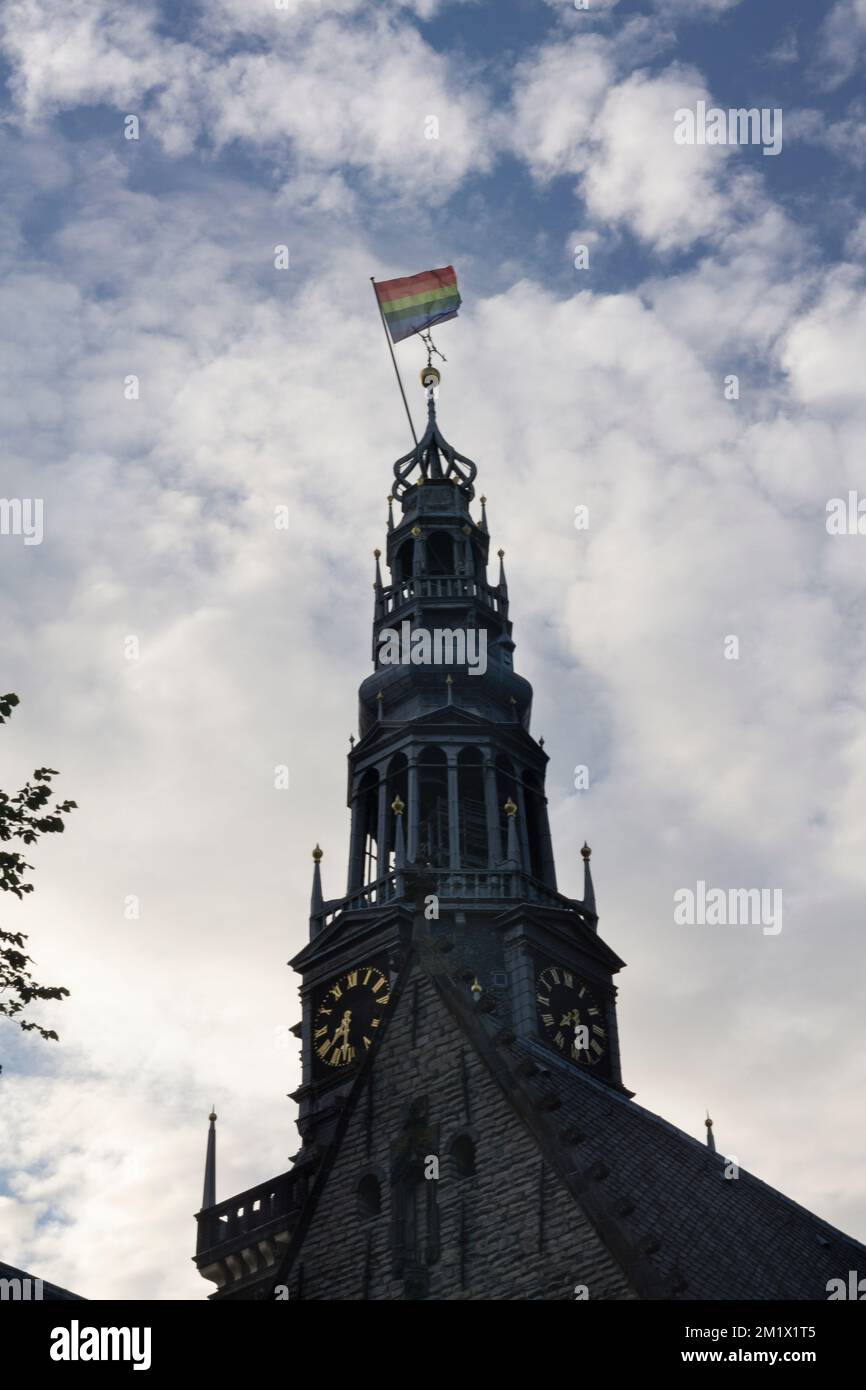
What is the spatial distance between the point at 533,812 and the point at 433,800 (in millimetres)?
3106

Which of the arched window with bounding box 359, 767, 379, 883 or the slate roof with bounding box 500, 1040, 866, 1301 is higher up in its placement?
the arched window with bounding box 359, 767, 379, 883

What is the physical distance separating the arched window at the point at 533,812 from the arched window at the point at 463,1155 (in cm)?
3236

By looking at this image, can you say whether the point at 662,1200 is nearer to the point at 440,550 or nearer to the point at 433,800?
the point at 433,800

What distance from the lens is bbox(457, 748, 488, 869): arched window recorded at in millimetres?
61062

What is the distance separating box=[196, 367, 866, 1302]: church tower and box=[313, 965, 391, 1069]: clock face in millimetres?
84

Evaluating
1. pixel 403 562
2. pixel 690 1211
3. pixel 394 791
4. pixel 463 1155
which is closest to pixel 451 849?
pixel 394 791

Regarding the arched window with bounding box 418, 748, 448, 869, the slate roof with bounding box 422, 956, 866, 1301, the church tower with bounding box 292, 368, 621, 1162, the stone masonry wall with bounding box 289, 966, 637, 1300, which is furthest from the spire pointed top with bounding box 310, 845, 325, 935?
the stone masonry wall with bounding box 289, 966, 637, 1300

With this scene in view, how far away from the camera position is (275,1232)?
53156 mm

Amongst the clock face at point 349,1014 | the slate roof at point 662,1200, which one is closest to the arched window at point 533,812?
the clock face at point 349,1014

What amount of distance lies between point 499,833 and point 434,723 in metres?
4.02

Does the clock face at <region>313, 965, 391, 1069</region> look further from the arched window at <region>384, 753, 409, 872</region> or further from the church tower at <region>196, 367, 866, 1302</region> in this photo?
the arched window at <region>384, 753, 409, 872</region>

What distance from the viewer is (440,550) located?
7062cm
